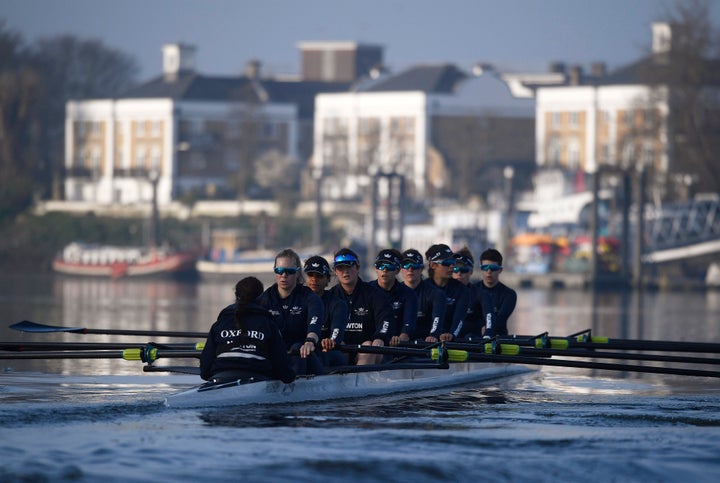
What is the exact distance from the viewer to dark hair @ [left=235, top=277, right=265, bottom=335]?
15844 mm

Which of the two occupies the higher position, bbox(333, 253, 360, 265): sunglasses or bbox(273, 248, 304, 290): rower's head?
bbox(333, 253, 360, 265): sunglasses

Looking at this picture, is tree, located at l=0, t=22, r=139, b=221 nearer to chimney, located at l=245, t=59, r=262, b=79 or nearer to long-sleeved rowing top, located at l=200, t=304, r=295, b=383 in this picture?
chimney, located at l=245, t=59, r=262, b=79

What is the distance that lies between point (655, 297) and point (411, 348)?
44.6 m

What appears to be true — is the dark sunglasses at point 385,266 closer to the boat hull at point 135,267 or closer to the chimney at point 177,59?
the boat hull at point 135,267

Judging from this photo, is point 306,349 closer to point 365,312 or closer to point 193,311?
point 365,312

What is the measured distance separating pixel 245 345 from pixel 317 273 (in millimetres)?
1849

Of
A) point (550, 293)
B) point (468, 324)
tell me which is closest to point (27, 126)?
point (550, 293)

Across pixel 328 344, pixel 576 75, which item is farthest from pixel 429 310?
pixel 576 75

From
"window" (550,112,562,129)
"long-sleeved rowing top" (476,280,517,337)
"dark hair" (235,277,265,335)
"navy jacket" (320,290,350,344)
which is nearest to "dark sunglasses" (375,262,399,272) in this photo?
"navy jacket" (320,290,350,344)

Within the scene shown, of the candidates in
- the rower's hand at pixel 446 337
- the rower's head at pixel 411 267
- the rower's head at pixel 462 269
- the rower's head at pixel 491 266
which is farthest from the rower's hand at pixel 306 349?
the rower's head at pixel 491 266

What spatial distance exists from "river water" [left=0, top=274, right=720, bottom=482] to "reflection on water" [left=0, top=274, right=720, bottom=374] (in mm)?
5583

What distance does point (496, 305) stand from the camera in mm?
22359

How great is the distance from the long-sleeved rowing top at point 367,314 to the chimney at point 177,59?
97207mm

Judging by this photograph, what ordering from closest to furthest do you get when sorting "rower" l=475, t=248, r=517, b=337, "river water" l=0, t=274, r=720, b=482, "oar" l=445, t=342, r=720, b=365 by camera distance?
"river water" l=0, t=274, r=720, b=482, "oar" l=445, t=342, r=720, b=365, "rower" l=475, t=248, r=517, b=337
